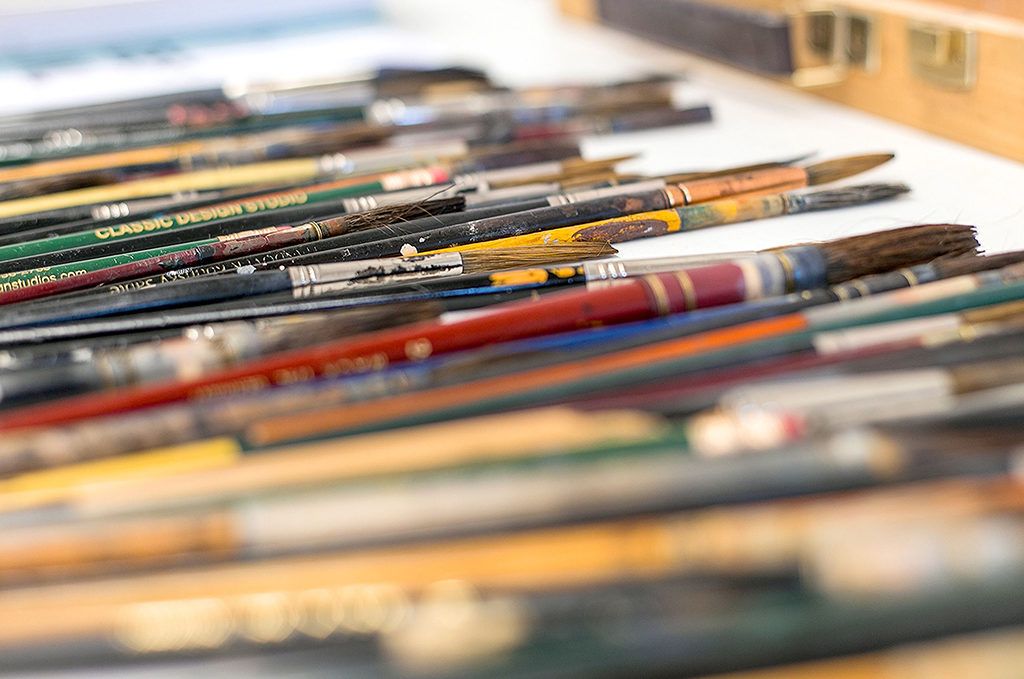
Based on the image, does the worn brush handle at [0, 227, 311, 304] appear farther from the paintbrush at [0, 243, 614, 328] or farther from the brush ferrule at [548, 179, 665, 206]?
the brush ferrule at [548, 179, 665, 206]

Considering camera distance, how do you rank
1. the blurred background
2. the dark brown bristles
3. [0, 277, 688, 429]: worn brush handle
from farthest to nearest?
the dark brown bristles < [0, 277, 688, 429]: worn brush handle < the blurred background

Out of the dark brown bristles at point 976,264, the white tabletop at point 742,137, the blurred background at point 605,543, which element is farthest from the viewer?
the white tabletop at point 742,137

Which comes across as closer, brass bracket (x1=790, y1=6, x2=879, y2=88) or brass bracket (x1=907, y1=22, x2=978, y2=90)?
brass bracket (x1=907, y1=22, x2=978, y2=90)

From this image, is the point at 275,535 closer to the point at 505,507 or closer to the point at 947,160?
the point at 505,507

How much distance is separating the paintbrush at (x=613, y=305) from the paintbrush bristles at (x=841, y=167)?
24 cm

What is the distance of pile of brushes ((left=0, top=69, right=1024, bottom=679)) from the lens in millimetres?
432

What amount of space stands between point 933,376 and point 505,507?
207mm

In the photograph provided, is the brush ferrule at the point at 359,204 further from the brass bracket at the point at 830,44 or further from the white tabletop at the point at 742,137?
the brass bracket at the point at 830,44

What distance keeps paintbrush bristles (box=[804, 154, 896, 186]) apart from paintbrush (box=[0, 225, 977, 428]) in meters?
0.24

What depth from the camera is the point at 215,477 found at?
A: 20.0 inches

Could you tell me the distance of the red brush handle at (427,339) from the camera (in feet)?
1.92

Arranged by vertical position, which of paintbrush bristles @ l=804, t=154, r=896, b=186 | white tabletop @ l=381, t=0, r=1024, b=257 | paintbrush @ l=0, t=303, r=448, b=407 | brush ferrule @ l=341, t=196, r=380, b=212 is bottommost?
white tabletop @ l=381, t=0, r=1024, b=257

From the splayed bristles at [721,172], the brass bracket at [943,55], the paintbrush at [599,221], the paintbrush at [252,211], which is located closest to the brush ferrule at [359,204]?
the paintbrush at [252,211]

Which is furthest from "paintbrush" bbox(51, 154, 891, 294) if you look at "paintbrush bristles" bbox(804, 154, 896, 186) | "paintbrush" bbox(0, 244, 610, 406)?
"paintbrush" bbox(0, 244, 610, 406)
